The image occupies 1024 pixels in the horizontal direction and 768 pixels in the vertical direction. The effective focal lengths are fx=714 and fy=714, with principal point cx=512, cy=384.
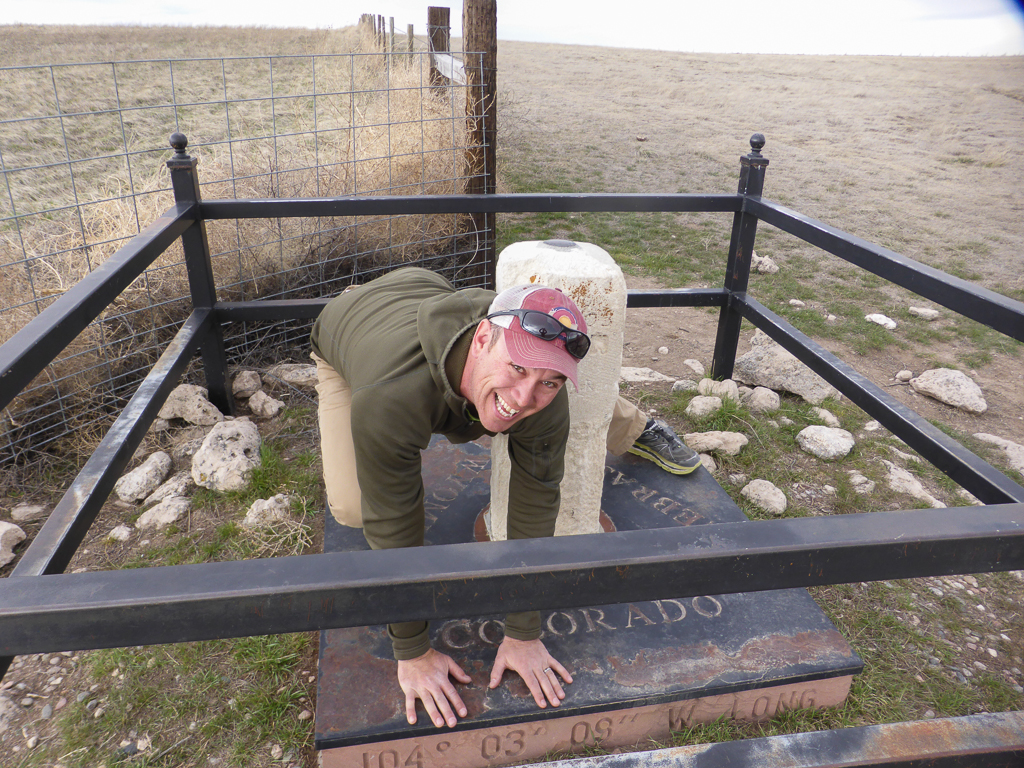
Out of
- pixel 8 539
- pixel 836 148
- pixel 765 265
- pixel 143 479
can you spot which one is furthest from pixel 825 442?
pixel 836 148

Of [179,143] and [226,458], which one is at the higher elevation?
[179,143]

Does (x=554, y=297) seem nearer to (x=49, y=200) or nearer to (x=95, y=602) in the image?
(x=95, y=602)

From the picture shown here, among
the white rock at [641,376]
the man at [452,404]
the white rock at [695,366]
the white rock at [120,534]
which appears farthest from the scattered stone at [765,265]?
the white rock at [120,534]

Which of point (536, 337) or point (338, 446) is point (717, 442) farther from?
point (536, 337)

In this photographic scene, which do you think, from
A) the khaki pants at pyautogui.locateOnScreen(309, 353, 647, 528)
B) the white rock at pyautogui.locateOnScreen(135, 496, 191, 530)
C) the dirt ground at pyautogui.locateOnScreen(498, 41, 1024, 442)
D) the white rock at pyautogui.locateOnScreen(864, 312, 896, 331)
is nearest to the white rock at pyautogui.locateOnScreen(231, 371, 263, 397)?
the white rock at pyautogui.locateOnScreen(135, 496, 191, 530)

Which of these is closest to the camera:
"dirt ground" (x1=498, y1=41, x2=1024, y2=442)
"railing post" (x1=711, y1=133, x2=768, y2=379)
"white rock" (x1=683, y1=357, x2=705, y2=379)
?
"railing post" (x1=711, y1=133, x2=768, y2=379)

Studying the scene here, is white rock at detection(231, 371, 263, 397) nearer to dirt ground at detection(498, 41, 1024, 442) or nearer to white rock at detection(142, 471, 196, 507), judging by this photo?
white rock at detection(142, 471, 196, 507)

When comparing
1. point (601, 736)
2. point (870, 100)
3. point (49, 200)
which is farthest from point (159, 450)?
point (870, 100)

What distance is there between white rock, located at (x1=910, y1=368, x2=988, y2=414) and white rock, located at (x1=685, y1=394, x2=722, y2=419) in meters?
1.46

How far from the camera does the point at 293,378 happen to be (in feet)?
13.7

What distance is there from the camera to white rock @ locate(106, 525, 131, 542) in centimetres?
298

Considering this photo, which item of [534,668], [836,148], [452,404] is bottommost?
[534,668]

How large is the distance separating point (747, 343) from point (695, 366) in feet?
2.12

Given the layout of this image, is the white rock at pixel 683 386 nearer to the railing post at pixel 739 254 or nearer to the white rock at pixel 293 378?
the railing post at pixel 739 254
